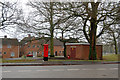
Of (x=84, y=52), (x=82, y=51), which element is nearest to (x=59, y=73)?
(x=82, y=51)

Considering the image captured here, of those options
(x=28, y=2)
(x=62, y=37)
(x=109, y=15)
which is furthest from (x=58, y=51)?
(x=109, y=15)

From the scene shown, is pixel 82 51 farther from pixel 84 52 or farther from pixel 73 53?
pixel 73 53

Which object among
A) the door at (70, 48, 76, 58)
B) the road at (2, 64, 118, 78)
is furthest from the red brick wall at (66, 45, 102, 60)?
the road at (2, 64, 118, 78)

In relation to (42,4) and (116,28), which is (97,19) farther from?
(42,4)

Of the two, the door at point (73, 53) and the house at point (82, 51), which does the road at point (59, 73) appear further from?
the door at point (73, 53)

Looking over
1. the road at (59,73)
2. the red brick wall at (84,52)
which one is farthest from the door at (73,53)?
the road at (59,73)

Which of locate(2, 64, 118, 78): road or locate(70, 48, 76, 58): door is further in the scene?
locate(70, 48, 76, 58): door

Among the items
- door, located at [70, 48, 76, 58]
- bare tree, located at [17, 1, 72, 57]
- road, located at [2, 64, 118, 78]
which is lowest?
road, located at [2, 64, 118, 78]

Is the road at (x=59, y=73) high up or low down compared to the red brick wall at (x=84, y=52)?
down

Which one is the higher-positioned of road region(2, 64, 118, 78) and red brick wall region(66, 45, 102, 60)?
red brick wall region(66, 45, 102, 60)

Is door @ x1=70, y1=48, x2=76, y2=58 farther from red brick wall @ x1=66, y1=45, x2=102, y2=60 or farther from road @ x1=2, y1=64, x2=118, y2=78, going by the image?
road @ x1=2, y1=64, x2=118, y2=78

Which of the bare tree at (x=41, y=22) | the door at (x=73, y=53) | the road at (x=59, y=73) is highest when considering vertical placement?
the bare tree at (x=41, y=22)

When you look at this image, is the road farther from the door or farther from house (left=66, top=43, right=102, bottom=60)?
the door

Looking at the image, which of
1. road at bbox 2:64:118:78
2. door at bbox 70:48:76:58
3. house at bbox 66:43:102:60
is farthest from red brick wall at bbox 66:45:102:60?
road at bbox 2:64:118:78
